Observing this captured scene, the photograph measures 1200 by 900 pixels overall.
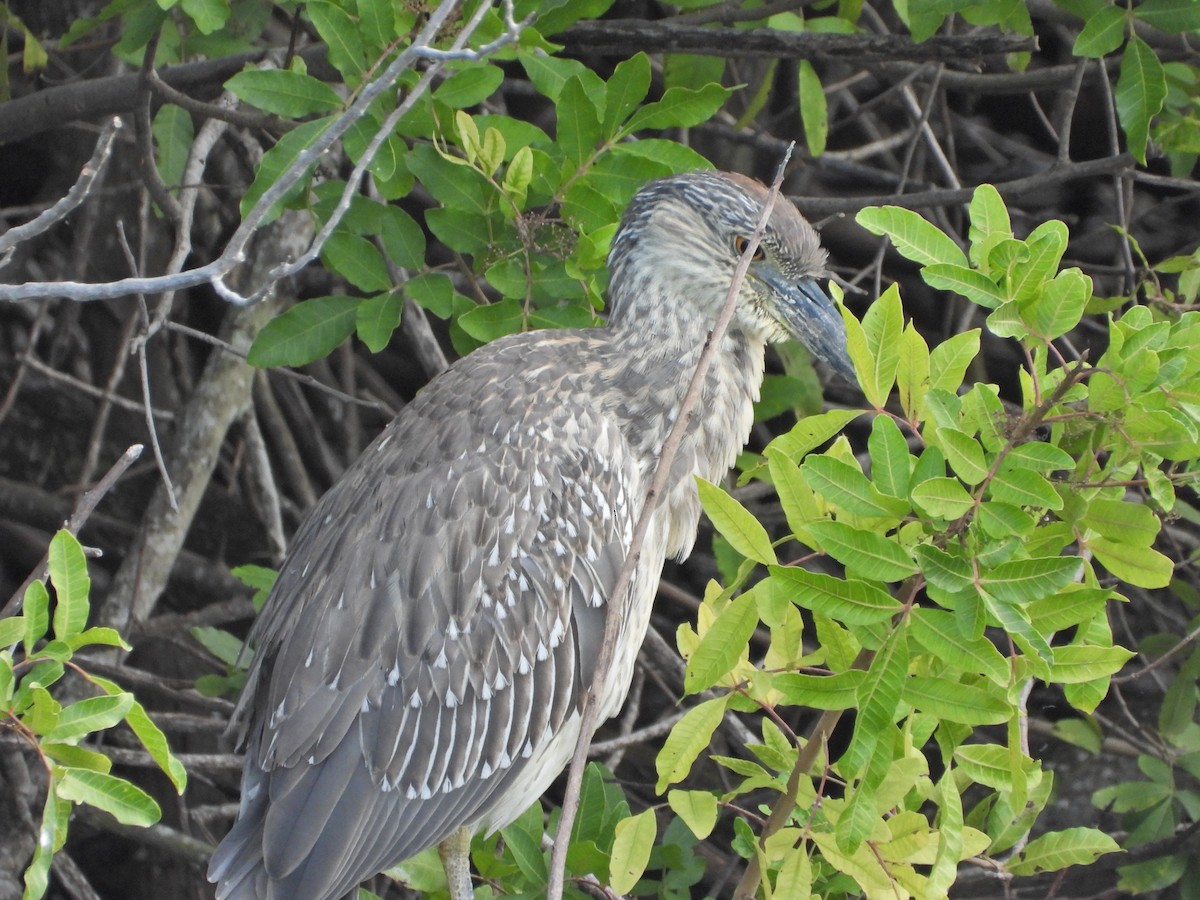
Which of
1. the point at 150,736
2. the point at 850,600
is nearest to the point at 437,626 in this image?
the point at 150,736

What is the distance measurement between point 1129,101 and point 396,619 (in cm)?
158

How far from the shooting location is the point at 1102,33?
252 centimetres

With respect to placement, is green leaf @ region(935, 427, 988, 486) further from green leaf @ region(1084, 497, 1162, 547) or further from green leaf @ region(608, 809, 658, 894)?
green leaf @ region(608, 809, 658, 894)

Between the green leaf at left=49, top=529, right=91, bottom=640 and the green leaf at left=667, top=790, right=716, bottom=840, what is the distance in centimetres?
79

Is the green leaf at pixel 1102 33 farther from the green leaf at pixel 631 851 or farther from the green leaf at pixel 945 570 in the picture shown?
the green leaf at pixel 631 851

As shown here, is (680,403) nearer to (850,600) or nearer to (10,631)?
(850,600)

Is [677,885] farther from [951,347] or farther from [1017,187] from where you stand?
[1017,187]

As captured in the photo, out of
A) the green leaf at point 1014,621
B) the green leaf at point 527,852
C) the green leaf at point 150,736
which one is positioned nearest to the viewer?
the green leaf at point 1014,621

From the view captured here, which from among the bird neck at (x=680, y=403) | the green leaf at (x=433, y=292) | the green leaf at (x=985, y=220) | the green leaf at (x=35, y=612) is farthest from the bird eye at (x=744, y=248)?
the green leaf at (x=35, y=612)

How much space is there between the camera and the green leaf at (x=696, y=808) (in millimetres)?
1931

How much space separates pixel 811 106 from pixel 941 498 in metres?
1.75

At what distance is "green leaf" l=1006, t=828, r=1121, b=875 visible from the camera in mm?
1975

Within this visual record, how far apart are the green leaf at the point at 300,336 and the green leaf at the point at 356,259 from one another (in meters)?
0.09

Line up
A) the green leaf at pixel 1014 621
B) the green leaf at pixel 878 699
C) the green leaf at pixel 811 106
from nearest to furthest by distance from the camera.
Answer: the green leaf at pixel 1014 621 < the green leaf at pixel 878 699 < the green leaf at pixel 811 106
